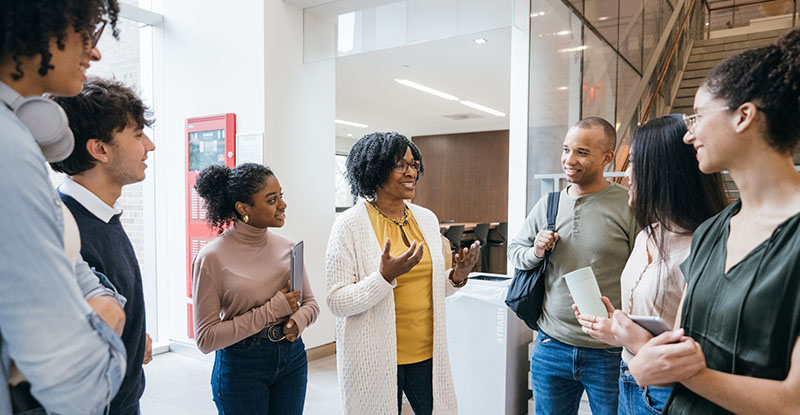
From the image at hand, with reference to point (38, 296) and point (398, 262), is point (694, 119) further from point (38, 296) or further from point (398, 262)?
point (38, 296)

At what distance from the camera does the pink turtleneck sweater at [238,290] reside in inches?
62.5

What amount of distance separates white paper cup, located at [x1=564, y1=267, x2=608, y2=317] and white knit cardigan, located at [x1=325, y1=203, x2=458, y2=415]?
57 centimetres

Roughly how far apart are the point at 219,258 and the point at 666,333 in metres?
1.39

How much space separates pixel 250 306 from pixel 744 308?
1.42 m

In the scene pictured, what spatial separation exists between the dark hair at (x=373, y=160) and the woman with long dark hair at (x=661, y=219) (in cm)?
83

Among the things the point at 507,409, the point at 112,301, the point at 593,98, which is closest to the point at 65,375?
the point at 112,301

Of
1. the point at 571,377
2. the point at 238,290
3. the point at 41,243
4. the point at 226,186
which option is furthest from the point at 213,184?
the point at 571,377

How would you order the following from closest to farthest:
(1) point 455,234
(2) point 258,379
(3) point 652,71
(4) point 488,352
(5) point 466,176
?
(2) point 258,379
(4) point 488,352
(3) point 652,71
(1) point 455,234
(5) point 466,176

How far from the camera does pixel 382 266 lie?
148 cm

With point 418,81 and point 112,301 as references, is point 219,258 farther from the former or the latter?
point 418,81

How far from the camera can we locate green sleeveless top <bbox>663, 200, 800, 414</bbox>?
2.56 feet

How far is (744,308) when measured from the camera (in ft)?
2.69

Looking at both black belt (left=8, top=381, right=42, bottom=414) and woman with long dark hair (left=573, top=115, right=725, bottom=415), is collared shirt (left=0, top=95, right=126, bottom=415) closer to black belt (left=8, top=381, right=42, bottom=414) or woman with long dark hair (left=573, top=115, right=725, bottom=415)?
black belt (left=8, top=381, right=42, bottom=414)

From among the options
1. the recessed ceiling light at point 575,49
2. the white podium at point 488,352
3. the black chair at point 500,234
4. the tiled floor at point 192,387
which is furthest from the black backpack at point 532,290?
the black chair at point 500,234
